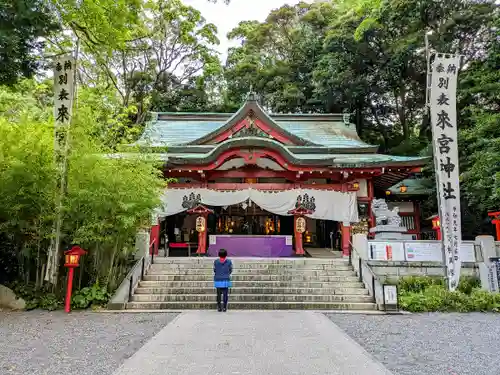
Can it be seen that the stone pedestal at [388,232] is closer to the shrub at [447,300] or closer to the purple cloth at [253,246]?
the shrub at [447,300]

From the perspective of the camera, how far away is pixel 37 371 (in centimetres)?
373

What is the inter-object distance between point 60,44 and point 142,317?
21.9 ft

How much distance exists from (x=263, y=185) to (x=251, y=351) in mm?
8837

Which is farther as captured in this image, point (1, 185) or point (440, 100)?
point (440, 100)

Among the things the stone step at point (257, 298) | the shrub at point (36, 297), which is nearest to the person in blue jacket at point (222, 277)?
the stone step at point (257, 298)

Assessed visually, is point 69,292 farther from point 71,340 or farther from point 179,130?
point 179,130

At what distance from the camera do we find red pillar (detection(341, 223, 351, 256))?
12.0 metres

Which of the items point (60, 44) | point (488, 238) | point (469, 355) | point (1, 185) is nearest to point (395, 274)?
point (488, 238)

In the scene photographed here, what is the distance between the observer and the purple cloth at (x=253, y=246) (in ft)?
39.1

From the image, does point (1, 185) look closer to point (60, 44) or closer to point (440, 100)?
point (60, 44)

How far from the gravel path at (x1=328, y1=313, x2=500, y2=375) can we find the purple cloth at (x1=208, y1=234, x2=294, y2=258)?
481cm

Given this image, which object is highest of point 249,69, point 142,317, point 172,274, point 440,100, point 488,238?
point 249,69

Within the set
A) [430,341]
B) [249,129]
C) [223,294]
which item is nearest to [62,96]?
[223,294]

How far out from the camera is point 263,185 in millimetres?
12859
